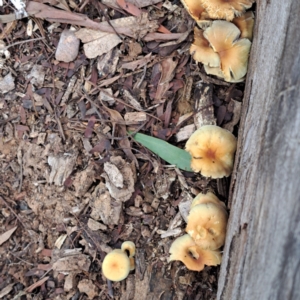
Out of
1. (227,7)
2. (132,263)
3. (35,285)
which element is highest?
(227,7)

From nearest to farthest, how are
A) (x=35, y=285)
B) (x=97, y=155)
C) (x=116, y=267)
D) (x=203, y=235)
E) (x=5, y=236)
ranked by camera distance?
1. (x=203, y=235)
2. (x=116, y=267)
3. (x=97, y=155)
4. (x=35, y=285)
5. (x=5, y=236)

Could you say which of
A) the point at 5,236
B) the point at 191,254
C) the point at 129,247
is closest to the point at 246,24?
the point at 191,254

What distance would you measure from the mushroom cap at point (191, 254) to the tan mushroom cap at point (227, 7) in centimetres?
157

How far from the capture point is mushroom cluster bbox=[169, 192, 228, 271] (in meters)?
2.66

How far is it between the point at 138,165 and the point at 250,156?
1.01 metres

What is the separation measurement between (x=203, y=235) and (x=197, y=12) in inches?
61.5

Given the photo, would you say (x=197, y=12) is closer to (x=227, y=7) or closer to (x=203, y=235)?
(x=227, y=7)

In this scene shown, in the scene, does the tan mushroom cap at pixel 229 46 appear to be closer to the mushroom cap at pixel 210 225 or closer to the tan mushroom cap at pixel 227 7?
the tan mushroom cap at pixel 227 7

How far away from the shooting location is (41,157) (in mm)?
3332

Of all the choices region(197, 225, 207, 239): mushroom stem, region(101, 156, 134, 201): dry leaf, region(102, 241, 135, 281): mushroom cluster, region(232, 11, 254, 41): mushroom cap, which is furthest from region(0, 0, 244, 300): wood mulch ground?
region(232, 11, 254, 41): mushroom cap

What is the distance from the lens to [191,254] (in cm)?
279

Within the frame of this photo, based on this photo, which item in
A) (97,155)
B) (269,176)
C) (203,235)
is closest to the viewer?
(269,176)

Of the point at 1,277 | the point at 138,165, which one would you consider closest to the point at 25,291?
the point at 1,277

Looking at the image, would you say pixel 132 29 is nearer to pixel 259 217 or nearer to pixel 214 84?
pixel 214 84
